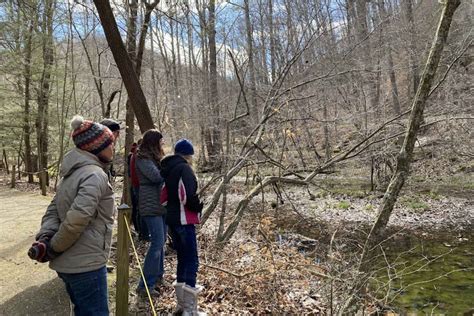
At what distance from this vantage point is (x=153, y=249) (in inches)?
176

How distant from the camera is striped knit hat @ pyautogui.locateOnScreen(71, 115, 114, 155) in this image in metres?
2.95

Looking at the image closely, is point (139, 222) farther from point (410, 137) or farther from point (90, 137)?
point (410, 137)

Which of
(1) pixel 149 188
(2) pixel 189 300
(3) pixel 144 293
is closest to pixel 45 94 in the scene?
(1) pixel 149 188

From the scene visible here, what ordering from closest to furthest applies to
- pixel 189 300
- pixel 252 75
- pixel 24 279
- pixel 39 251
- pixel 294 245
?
1. pixel 39 251
2. pixel 189 300
3. pixel 24 279
4. pixel 294 245
5. pixel 252 75

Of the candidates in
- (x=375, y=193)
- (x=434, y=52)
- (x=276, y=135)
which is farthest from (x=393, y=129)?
(x=375, y=193)

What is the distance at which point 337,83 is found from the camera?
1240 cm

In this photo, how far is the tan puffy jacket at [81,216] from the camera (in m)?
2.71

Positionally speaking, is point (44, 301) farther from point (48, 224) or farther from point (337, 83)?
point (337, 83)

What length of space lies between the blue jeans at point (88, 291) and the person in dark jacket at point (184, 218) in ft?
4.41

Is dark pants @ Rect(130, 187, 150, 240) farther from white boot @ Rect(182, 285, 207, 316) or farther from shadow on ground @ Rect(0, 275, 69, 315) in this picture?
shadow on ground @ Rect(0, 275, 69, 315)

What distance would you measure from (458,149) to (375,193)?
3.26 metres

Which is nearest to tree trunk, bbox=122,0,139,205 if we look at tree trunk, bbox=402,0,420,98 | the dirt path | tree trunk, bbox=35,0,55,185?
the dirt path

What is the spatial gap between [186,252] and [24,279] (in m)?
2.71

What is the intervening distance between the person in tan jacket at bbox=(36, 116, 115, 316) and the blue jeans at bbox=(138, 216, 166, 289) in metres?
1.50
